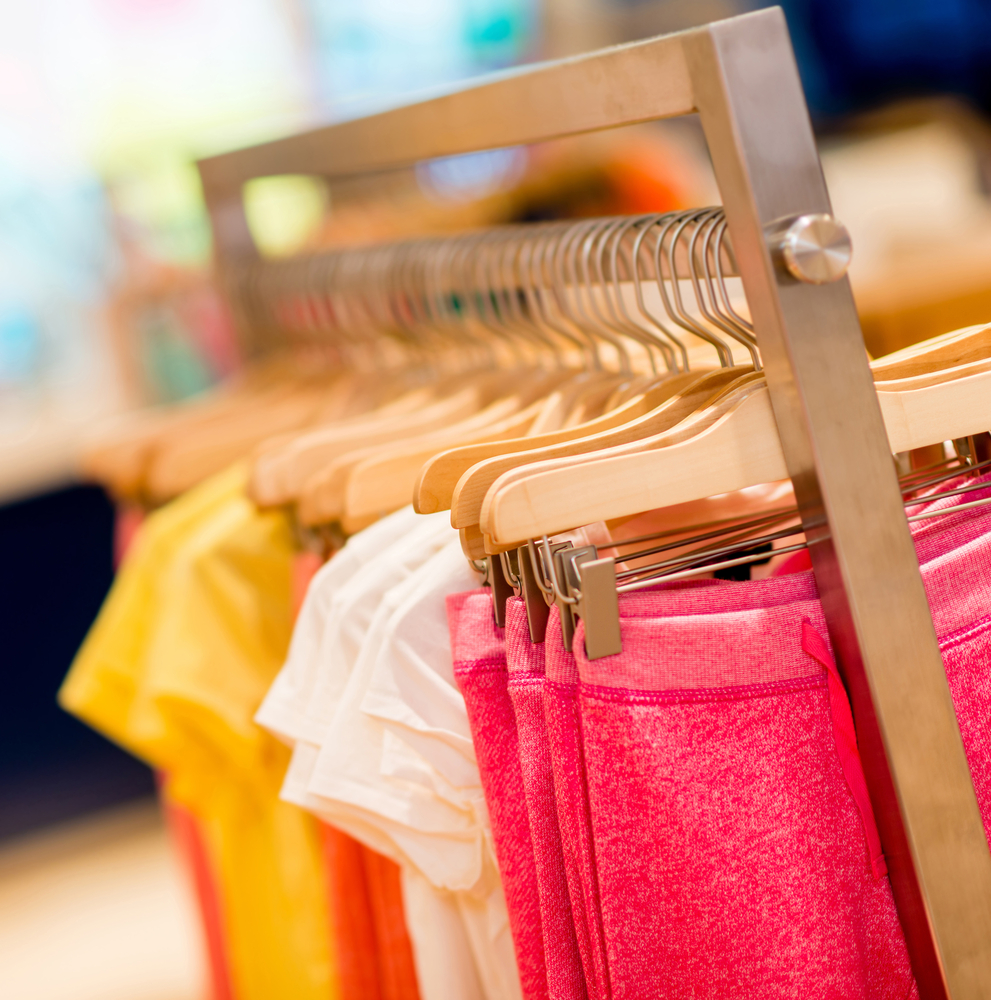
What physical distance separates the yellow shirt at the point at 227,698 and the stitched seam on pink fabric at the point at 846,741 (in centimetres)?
64

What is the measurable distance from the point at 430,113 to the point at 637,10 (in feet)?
10.1

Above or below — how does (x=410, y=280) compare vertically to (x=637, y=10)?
below

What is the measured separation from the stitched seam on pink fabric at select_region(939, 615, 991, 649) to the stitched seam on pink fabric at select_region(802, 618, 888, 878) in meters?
0.07

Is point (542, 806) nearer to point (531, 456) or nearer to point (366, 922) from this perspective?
point (531, 456)

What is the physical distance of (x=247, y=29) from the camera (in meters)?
3.51

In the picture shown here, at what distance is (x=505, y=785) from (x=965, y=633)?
1.06 ft

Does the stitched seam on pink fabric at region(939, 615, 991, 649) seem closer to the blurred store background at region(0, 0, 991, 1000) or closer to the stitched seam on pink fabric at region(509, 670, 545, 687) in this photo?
the stitched seam on pink fabric at region(509, 670, 545, 687)

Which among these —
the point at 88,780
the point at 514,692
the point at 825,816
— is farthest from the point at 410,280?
the point at 88,780

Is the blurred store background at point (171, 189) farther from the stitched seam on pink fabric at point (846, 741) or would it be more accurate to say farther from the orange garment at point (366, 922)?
the stitched seam on pink fabric at point (846, 741)

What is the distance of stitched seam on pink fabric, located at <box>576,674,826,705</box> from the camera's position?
0.68m

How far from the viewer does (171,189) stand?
11.3 ft

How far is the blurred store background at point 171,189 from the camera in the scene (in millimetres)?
3008

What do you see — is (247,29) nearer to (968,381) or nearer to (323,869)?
(323,869)

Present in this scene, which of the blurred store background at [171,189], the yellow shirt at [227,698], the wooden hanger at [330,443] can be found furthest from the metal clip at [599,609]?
the blurred store background at [171,189]
